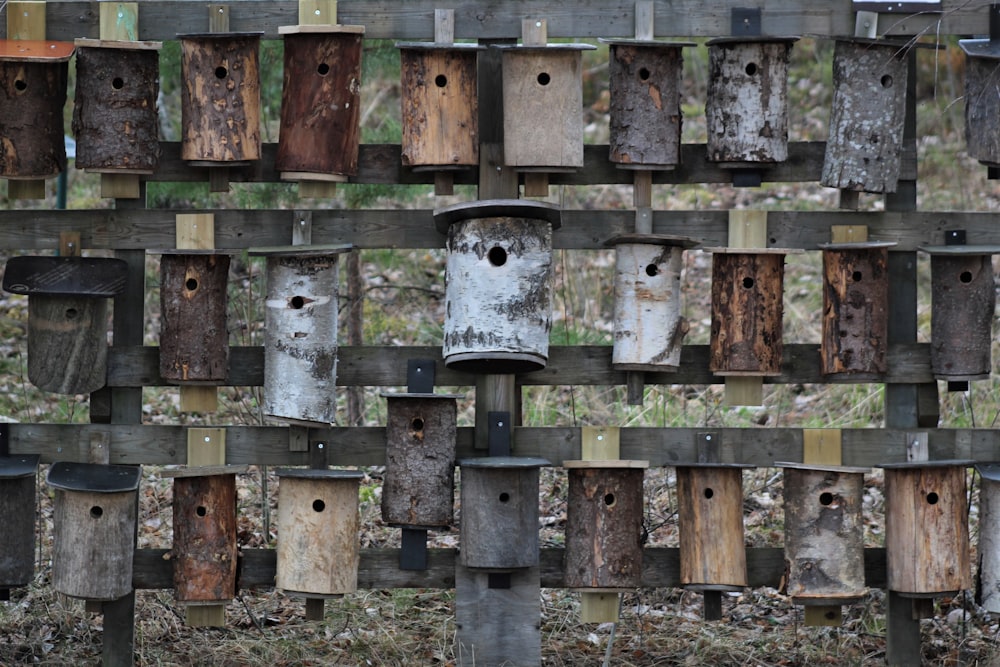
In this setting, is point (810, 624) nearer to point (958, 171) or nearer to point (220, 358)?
point (220, 358)

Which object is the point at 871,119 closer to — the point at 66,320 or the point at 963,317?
the point at 963,317

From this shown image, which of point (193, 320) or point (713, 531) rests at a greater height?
point (193, 320)

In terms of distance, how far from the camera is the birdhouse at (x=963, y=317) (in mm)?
5043

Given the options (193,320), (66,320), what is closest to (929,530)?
(193,320)

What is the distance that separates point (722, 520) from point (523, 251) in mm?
1402

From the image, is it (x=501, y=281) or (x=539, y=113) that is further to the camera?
(x=539, y=113)

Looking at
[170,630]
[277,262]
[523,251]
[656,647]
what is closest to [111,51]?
[277,262]

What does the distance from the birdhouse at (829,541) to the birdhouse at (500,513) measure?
1098mm

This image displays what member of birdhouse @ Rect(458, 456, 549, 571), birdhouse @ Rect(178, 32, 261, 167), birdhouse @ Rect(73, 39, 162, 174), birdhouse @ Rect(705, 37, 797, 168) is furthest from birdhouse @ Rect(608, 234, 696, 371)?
birdhouse @ Rect(73, 39, 162, 174)

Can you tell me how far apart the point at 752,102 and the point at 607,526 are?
1.86 meters

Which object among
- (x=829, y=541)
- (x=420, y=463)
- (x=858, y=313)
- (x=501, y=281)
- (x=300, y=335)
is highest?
(x=501, y=281)

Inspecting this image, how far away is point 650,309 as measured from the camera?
16.4ft

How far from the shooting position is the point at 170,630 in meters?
5.65

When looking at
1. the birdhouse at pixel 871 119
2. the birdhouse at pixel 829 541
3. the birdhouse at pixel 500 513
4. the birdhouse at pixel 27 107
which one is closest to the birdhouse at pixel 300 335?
the birdhouse at pixel 500 513
